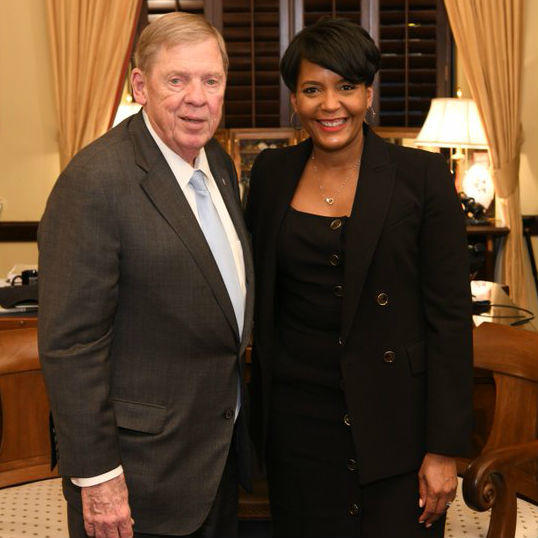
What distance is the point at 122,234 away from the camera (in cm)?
146

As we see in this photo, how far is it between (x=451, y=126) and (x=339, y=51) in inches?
137

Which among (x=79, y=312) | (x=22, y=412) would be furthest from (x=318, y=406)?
(x=22, y=412)

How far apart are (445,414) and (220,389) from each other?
18.3 inches

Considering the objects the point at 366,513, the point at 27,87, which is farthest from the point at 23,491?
the point at 27,87

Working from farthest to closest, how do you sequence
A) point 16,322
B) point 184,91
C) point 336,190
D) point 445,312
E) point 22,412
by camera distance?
point 16,322
point 22,412
point 336,190
point 445,312
point 184,91

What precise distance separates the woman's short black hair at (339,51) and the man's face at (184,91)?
242 mm

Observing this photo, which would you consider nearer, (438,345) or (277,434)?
(438,345)

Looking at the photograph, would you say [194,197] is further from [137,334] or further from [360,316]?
[360,316]

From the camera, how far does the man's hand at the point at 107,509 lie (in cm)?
150

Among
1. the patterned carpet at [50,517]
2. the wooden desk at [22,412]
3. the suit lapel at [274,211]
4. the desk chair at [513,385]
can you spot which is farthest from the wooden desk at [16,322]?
the desk chair at [513,385]

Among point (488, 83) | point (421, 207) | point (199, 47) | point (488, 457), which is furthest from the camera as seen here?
point (488, 83)

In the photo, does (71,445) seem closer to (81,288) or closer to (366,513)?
(81,288)

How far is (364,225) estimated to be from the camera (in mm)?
1706

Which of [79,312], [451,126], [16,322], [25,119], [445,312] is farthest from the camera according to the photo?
[25,119]
